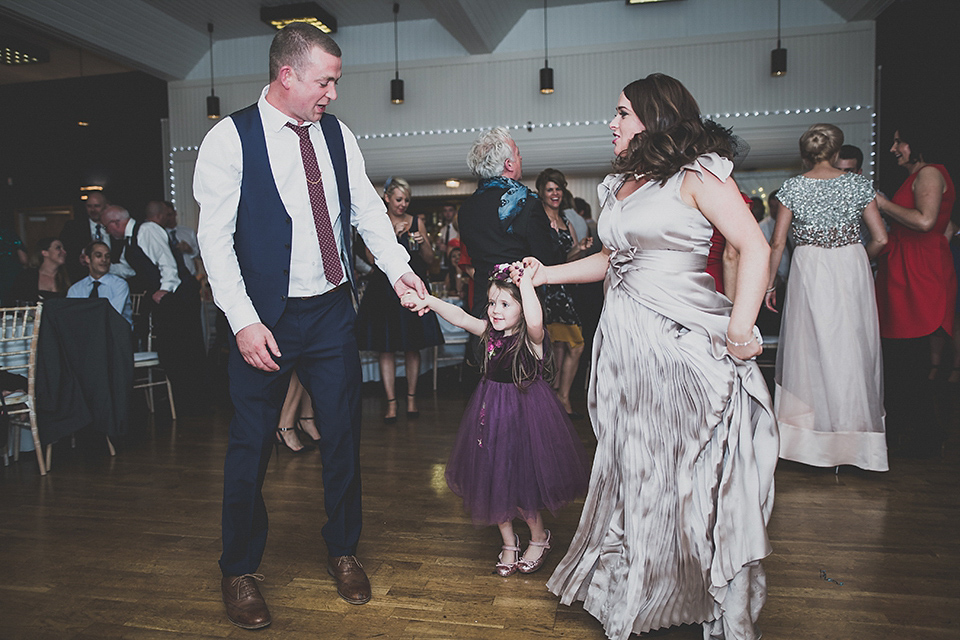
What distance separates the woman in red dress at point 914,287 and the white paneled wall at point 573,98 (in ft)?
12.8

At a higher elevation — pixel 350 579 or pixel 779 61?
pixel 779 61

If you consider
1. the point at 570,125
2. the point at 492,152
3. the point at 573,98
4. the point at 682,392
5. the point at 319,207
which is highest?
the point at 573,98

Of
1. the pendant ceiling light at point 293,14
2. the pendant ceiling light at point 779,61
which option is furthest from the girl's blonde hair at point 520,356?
the pendant ceiling light at point 293,14

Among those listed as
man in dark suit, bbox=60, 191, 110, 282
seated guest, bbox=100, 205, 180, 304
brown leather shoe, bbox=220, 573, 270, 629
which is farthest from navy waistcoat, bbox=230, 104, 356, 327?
man in dark suit, bbox=60, 191, 110, 282

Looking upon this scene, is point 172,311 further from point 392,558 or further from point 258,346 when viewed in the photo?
point 258,346

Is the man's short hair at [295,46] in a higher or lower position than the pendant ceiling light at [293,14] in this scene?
lower

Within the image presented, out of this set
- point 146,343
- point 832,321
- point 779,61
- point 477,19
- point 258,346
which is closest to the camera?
point 258,346

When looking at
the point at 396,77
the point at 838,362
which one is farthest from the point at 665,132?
the point at 396,77

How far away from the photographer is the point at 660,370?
1.74 metres

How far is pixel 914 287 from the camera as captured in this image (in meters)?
3.50

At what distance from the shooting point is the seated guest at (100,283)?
4492mm

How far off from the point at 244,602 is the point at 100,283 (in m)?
3.33

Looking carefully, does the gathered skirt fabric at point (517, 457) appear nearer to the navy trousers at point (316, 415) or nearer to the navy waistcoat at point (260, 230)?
the navy trousers at point (316, 415)

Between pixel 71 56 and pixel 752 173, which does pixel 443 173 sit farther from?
pixel 71 56
